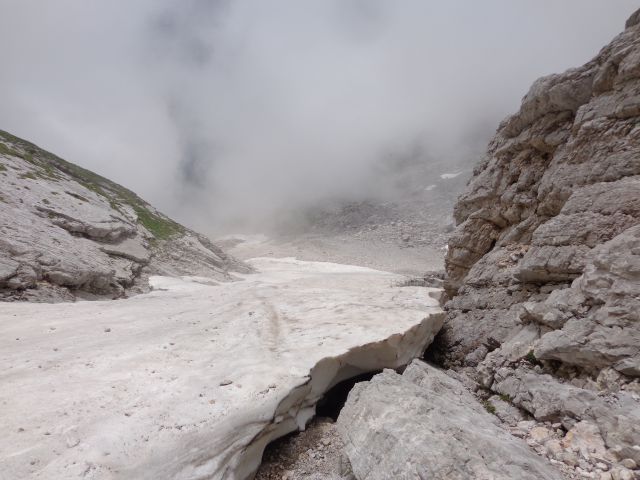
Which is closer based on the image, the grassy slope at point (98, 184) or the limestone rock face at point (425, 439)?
the limestone rock face at point (425, 439)

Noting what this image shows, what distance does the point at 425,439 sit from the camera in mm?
5188

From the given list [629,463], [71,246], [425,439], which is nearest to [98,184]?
[71,246]

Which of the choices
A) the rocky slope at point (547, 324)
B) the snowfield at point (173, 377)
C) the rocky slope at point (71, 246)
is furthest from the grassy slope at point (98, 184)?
the rocky slope at point (547, 324)

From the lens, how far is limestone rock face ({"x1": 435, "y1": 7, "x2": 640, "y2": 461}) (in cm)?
Answer: 604

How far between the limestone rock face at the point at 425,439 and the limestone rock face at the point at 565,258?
145 cm

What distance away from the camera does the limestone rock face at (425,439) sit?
4602 millimetres

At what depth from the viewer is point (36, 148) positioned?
43.4 metres

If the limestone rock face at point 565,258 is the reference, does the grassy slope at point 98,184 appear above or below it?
above

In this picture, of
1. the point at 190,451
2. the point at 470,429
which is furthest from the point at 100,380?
the point at 470,429

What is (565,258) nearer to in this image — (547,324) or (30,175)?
(547,324)

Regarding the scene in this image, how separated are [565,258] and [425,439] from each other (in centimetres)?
604

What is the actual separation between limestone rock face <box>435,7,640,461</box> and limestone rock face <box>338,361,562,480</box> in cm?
145

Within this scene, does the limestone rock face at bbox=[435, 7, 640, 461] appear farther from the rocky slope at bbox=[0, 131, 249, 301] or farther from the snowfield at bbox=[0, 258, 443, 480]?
the rocky slope at bbox=[0, 131, 249, 301]

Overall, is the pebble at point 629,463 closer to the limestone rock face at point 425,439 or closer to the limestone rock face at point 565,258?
the limestone rock face at point 565,258
